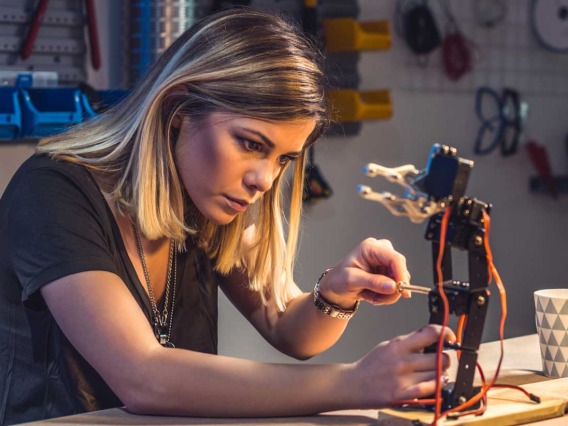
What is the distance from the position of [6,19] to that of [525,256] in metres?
2.69

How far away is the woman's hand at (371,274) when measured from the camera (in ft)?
4.83

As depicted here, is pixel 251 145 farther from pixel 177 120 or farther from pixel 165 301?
pixel 165 301

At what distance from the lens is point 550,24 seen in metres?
4.34

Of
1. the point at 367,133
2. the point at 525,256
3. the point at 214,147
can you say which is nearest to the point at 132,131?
the point at 214,147

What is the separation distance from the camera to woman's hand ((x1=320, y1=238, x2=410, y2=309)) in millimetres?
1472

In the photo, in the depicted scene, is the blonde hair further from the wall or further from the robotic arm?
the wall

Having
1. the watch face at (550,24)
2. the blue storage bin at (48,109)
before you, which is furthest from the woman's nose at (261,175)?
the watch face at (550,24)

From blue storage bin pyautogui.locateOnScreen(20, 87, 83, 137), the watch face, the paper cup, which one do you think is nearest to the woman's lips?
the paper cup

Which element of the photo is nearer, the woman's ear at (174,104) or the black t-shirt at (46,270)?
the black t-shirt at (46,270)

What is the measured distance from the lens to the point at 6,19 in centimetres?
279

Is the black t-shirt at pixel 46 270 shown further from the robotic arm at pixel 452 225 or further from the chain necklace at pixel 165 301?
the robotic arm at pixel 452 225

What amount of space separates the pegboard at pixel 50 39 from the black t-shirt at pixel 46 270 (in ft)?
4.42

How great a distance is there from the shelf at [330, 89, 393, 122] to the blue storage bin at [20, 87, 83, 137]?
1.21m

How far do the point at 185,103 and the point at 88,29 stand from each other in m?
1.52
